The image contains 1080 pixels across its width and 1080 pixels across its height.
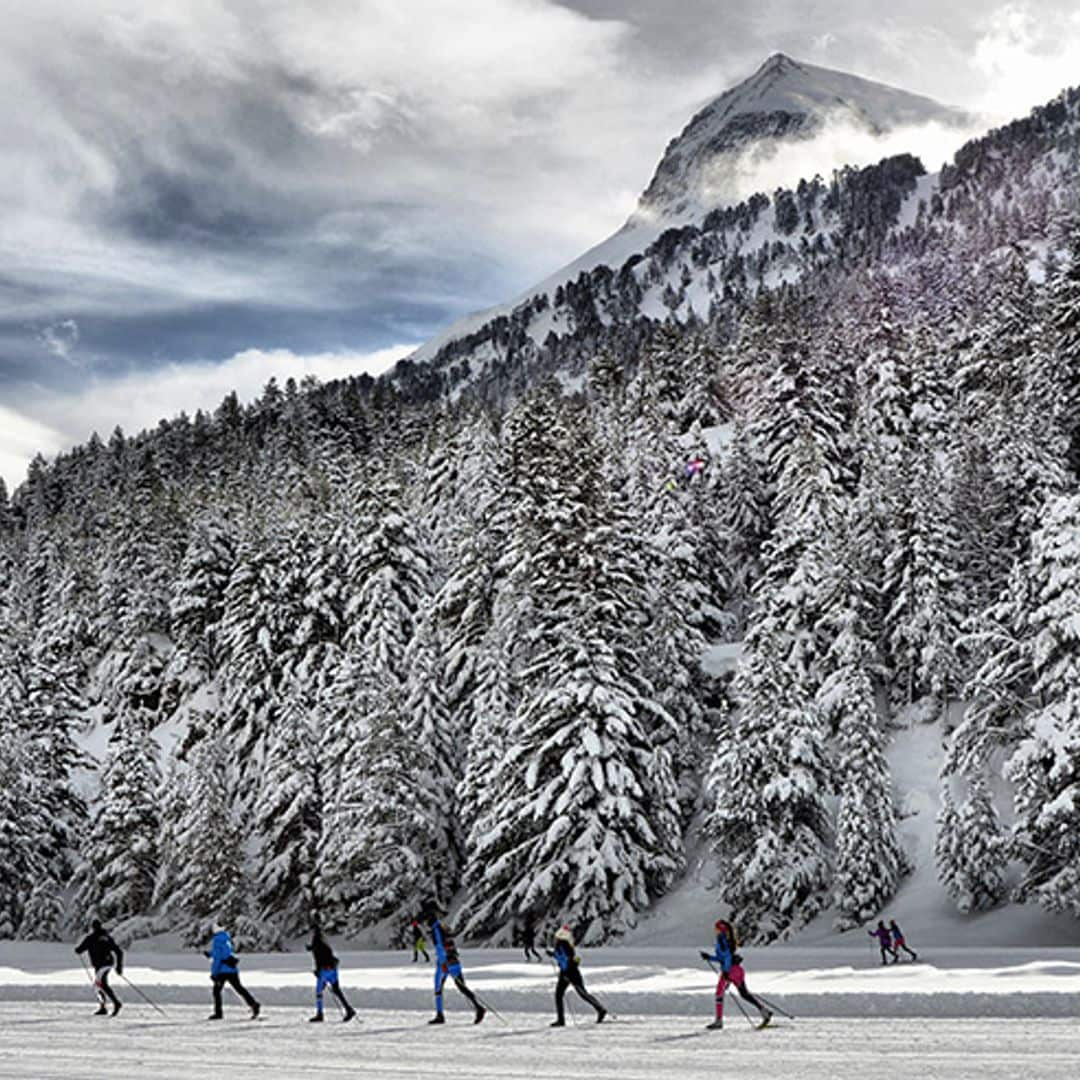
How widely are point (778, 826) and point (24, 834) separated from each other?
29733mm

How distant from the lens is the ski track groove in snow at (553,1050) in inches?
500

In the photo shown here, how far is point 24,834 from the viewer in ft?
140

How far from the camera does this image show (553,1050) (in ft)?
47.3

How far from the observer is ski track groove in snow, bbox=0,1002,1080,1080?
1269 centimetres

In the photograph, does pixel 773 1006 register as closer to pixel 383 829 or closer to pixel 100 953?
pixel 100 953

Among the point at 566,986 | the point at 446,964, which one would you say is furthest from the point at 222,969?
the point at 566,986

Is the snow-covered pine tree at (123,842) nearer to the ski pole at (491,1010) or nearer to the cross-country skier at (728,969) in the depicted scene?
the ski pole at (491,1010)

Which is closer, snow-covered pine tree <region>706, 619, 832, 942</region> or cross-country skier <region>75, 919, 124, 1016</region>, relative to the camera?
cross-country skier <region>75, 919, 124, 1016</region>

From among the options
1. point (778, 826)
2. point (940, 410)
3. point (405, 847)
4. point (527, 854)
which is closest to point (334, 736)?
point (405, 847)

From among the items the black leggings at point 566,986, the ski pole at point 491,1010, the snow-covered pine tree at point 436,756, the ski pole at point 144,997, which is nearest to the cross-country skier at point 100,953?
the ski pole at point 144,997

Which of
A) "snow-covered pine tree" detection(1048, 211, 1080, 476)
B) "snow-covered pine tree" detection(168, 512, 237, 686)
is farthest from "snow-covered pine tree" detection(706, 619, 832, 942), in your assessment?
"snow-covered pine tree" detection(168, 512, 237, 686)

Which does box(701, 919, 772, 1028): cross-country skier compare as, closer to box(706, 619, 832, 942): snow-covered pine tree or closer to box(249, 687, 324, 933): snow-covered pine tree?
box(706, 619, 832, 942): snow-covered pine tree

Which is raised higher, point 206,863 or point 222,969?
point 222,969

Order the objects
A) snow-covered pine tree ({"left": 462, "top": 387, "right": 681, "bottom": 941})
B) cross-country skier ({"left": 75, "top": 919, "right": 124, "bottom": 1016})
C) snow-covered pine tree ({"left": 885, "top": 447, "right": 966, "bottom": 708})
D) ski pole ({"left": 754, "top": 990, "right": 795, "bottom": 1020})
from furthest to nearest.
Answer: snow-covered pine tree ({"left": 885, "top": 447, "right": 966, "bottom": 708}) → snow-covered pine tree ({"left": 462, "top": 387, "right": 681, "bottom": 941}) → cross-country skier ({"left": 75, "top": 919, "right": 124, "bottom": 1016}) → ski pole ({"left": 754, "top": 990, "right": 795, "bottom": 1020})
